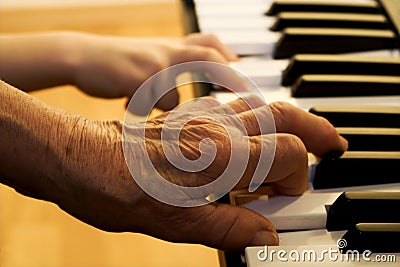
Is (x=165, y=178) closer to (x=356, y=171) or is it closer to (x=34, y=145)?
(x=34, y=145)

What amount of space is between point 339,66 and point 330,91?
0.06m

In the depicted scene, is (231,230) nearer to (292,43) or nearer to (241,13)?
(292,43)

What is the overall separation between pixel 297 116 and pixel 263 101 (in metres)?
0.13

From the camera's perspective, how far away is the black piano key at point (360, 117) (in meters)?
0.83

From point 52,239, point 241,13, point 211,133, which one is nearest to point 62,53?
point 241,13

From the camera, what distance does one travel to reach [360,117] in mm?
838

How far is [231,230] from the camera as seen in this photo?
0.65 meters

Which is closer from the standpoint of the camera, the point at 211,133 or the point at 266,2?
the point at 211,133

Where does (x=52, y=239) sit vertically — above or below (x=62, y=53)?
below

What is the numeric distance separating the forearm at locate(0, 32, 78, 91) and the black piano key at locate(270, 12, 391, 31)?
344mm

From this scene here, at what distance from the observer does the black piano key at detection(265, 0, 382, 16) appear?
1124 millimetres

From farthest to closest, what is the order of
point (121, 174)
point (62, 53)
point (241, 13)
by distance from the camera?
point (241, 13), point (62, 53), point (121, 174)

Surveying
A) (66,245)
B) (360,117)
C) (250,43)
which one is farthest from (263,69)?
(66,245)

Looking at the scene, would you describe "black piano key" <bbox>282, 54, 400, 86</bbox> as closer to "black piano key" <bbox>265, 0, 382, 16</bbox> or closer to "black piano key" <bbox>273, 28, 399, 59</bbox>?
"black piano key" <bbox>273, 28, 399, 59</bbox>
